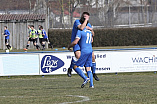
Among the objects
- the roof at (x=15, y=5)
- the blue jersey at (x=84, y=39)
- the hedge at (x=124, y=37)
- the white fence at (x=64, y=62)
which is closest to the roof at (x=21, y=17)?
the hedge at (x=124, y=37)

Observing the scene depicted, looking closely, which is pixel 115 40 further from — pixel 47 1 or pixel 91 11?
pixel 47 1

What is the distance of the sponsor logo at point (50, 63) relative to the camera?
59.8 ft

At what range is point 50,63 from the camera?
18.2 meters

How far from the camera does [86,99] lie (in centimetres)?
830

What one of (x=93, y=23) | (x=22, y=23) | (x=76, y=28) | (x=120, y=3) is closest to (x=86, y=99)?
(x=76, y=28)

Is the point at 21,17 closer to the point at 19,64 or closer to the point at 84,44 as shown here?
the point at 19,64

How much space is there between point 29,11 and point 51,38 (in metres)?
3.76

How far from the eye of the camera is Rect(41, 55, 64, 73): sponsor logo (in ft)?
59.8

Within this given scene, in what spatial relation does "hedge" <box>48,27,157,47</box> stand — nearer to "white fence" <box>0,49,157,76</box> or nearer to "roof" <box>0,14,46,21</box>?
"roof" <box>0,14,46,21</box>

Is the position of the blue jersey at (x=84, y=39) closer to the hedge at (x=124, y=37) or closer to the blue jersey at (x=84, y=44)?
the blue jersey at (x=84, y=44)

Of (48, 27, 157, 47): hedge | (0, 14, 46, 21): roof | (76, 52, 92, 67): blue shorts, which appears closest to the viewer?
(76, 52, 92, 67): blue shorts

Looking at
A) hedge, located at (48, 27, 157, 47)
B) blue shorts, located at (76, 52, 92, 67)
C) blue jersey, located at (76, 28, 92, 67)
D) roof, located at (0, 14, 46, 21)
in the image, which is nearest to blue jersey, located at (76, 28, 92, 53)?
blue jersey, located at (76, 28, 92, 67)

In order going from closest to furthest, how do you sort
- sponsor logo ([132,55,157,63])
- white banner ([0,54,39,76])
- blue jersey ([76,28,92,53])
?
blue jersey ([76,28,92,53]), white banner ([0,54,39,76]), sponsor logo ([132,55,157,63])

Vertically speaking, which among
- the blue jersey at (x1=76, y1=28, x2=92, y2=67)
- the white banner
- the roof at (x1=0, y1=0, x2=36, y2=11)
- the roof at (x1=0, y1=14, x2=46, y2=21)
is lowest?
the white banner
